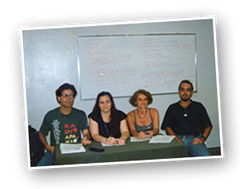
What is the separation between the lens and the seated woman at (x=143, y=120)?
89.4 inches

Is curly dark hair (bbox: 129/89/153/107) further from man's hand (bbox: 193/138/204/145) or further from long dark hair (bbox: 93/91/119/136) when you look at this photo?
man's hand (bbox: 193/138/204/145)

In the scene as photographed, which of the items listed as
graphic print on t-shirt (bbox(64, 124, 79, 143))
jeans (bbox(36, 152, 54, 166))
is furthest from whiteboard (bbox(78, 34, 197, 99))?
jeans (bbox(36, 152, 54, 166))

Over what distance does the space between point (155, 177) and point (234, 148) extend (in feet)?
1.99

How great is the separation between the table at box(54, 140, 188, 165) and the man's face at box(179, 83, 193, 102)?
340 mm

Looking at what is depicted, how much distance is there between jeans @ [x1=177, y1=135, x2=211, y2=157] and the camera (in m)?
2.27

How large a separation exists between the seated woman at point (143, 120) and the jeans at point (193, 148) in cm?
20

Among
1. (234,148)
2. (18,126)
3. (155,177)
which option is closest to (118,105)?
(155,177)

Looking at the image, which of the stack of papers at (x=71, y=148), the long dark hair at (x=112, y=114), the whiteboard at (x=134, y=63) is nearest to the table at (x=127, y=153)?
the stack of papers at (x=71, y=148)

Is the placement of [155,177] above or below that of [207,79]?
below

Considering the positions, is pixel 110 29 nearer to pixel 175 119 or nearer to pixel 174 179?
pixel 175 119

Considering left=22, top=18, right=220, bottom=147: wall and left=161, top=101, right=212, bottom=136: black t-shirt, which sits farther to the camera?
left=161, top=101, right=212, bottom=136: black t-shirt

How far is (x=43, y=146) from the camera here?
87.3 inches

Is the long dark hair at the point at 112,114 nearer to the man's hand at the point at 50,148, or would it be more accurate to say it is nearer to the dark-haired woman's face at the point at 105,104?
the dark-haired woman's face at the point at 105,104

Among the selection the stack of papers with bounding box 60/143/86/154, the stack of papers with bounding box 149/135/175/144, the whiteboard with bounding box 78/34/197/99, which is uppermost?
the whiteboard with bounding box 78/34/197/99
